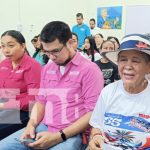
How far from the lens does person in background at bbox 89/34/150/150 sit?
1216mm

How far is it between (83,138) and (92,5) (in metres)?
5.88

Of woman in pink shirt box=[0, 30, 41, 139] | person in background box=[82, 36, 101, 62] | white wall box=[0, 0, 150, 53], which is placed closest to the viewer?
woman in pink shirt box=[0, 30, 41, 139]

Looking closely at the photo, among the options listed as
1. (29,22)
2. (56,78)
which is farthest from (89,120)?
(29,22)

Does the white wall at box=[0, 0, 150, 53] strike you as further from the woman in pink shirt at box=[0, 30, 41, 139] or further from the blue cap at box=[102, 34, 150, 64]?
the blue cap at box=[102, 34, 150, 64]

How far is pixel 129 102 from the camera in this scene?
1273mm

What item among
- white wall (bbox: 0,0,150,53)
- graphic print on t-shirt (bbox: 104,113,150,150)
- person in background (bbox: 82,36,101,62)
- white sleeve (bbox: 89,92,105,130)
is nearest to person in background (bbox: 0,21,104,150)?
white sleeve (bbox: 89,92,105,130)

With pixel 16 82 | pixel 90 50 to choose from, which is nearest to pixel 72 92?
pixel 16 82

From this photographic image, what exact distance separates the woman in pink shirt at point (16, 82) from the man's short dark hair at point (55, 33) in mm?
416

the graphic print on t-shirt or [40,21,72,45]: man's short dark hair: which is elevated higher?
[40,21,72,45]: man's short dark hair

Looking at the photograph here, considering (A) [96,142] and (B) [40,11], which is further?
(B) [40,11]

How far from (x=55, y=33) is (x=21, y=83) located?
1.83 feet

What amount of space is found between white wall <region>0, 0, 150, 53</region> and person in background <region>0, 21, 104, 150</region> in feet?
14.5

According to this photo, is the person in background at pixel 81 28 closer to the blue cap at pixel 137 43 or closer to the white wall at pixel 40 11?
the white wall at pixel 40 11

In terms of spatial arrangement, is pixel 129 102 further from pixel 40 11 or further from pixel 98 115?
pixel 40 11
